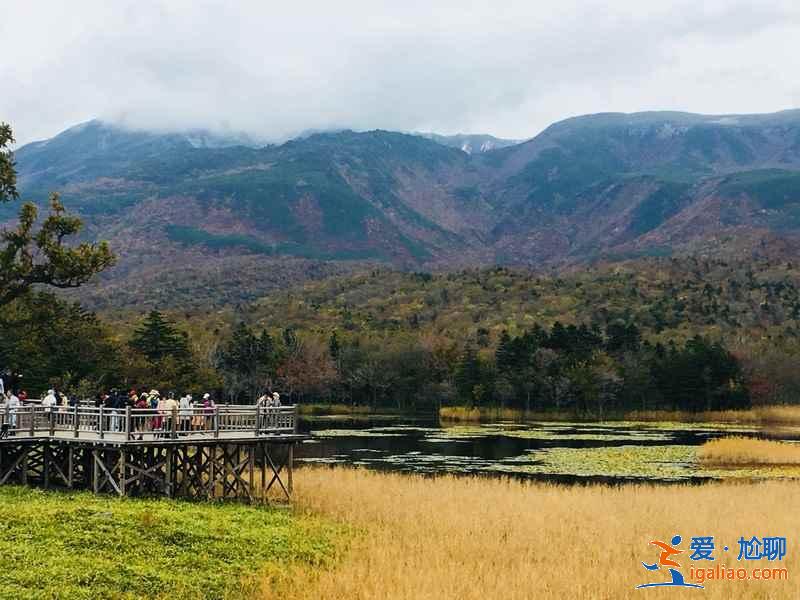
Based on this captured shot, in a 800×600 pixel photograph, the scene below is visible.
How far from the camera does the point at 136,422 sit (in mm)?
37156

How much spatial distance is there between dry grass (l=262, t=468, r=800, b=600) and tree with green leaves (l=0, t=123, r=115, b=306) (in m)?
19.1

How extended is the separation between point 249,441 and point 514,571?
1481cm

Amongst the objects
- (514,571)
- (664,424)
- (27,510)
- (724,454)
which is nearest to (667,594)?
(514,571)

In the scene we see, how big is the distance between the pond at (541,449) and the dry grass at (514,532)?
8.28 m

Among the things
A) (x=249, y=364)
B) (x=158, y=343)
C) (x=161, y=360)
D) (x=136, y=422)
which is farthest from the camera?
(x=249, y=364)

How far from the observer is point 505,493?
149 ft

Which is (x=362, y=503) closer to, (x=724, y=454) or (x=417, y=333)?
(x=724, y=454)

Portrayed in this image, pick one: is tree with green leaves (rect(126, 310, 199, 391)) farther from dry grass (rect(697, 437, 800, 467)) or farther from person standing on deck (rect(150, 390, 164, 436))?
person standing on deck (rect(150, 390, 164, 436))

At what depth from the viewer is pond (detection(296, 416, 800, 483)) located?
59.6 m

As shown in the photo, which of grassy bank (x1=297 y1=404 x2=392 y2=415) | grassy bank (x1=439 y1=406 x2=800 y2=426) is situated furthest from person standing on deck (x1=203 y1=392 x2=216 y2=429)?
grassy bank (x1=297 y1=404 x2=392 y2=415)

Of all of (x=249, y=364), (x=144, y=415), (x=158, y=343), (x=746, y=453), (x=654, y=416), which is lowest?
(x=654, y=416)

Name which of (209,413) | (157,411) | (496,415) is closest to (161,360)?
(496,415)

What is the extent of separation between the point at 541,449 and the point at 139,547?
53.5 m

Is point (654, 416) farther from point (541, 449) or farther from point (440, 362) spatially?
point (541, 449)
